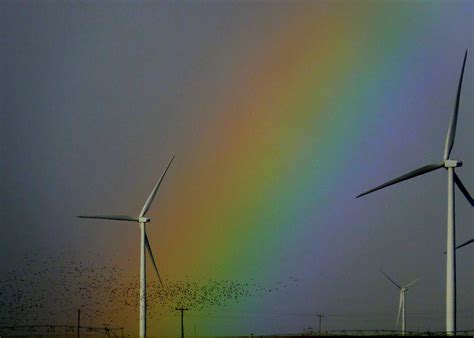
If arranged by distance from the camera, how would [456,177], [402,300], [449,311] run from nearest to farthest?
[449,311] < [456,177] < [402,300]

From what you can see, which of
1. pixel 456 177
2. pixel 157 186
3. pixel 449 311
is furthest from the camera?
pixel 157 186

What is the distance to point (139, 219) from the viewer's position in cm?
12250

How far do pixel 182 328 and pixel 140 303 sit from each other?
33.8 meters

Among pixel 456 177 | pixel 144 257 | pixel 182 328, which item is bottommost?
pixel 182 328

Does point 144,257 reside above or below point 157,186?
below

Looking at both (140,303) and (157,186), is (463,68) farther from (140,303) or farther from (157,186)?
(140,303)

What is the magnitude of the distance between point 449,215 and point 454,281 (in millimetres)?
6296

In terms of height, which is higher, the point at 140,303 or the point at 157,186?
the point at 157,186

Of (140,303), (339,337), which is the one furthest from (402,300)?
(140,303)

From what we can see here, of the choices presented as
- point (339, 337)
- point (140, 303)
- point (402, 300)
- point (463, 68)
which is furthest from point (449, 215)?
point (402, 300)

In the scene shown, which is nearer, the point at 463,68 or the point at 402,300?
the point at 463,68

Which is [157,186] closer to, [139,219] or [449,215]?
[139,219]

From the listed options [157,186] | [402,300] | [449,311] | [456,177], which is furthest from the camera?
[402,300]

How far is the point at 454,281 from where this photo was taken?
86.1m
